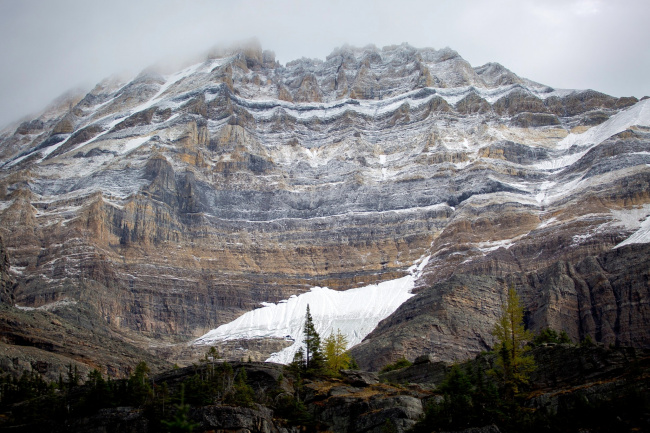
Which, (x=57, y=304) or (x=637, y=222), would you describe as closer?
(x=637, y=222)

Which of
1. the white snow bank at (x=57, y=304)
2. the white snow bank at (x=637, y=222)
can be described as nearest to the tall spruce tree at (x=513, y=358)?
the white snow bank at (x=637, y=222)

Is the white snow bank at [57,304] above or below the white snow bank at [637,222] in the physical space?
below

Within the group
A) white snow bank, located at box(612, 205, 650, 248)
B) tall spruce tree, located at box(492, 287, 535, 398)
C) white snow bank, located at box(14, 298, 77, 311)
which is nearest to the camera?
tall spruce tree, located at box(492, 287, 535, 398)

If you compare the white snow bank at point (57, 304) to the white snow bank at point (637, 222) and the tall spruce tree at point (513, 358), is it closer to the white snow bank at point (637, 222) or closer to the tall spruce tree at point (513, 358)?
the white snow bank at point (637, 222)

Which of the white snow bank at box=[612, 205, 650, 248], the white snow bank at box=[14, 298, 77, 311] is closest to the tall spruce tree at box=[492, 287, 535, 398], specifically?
the white snow bank at box=[612, 205, 650, 248]

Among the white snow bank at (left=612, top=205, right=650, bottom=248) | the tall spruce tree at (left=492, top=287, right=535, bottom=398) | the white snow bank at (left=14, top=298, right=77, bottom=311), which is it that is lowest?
the tall spruce tree at (left=492, top=287, right=535, bottom=398)

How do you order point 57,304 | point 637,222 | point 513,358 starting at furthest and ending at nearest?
point 57,304
point 637,222
point 513,358

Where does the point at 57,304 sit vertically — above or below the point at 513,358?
above

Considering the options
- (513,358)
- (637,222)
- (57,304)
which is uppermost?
(637,222)

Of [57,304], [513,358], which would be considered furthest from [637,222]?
[57,304]

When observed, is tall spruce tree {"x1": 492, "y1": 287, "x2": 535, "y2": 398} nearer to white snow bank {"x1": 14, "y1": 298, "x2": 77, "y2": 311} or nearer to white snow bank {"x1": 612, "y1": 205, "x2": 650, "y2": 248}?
white snow bank {"x1": 612, "y1": 205, "x2": 650, "y2": 248}

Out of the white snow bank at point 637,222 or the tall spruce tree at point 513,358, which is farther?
the white snow bank at point 637,222

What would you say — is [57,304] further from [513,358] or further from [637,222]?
[637,222]

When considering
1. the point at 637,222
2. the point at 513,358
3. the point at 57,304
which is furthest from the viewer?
the point at 57,304
